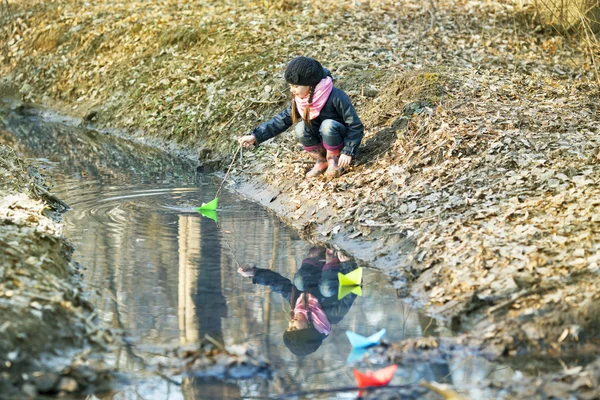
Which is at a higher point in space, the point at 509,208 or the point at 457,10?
the point at 457,10

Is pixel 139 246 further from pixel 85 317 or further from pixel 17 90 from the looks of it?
pixel 17 90

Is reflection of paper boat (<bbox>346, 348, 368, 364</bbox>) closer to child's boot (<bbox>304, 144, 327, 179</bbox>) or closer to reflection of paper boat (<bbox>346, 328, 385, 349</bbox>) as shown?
reflection of paper boat (<bbox>346, 328, 385, 349</bbox>)

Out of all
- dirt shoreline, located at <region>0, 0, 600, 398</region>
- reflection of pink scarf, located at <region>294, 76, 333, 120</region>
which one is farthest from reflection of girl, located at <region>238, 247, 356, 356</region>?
reflection of pink scarf, located at <region>294, 76, 333, 120</region>

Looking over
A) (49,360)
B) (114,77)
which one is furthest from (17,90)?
(49,360)

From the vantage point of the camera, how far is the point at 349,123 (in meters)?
8.19

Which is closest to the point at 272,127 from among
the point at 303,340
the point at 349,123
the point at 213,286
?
the point at 349,123

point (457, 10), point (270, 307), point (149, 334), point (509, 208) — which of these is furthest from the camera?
point (457, 10)

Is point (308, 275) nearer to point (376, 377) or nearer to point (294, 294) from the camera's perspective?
point (294, 294)

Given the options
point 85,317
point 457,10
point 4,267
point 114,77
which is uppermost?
point 457,10

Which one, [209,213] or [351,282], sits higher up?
[209,213]

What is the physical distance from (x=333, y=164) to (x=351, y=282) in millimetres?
2443

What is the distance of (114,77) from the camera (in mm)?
15320

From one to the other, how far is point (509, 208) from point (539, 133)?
1.84 m

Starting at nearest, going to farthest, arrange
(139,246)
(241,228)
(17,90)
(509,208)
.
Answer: (509,208) < (139,246) < (241,228) < (17,90)
